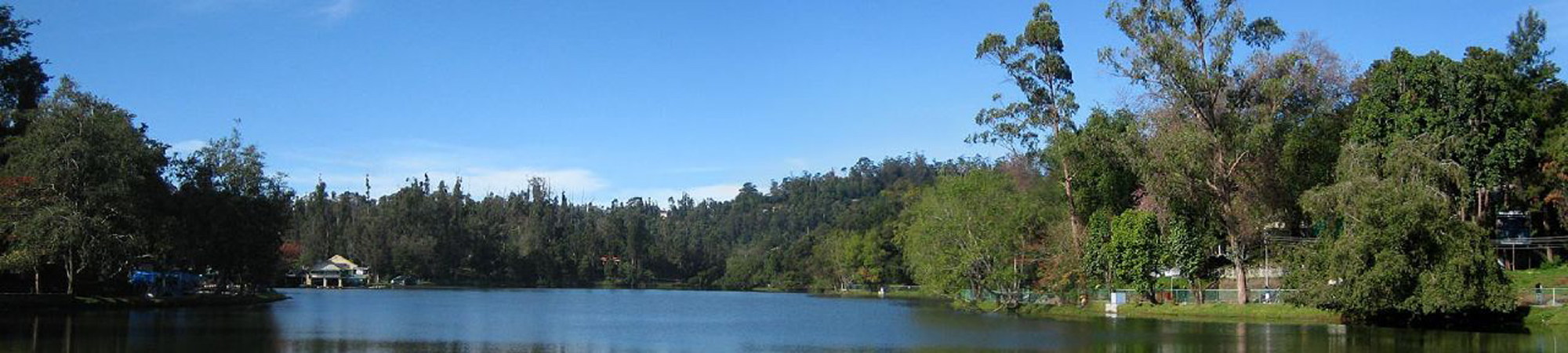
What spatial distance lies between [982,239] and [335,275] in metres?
108

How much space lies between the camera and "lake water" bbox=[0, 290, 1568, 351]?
33.9m

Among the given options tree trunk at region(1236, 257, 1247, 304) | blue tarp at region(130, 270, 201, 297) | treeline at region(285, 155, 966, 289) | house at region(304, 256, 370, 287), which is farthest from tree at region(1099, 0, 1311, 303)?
house at region(304, 256, 370, 287)

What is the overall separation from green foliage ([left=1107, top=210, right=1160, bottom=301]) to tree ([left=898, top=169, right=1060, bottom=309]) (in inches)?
283

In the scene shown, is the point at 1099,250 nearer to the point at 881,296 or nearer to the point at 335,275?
the point at 881,296

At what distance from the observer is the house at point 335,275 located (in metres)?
151

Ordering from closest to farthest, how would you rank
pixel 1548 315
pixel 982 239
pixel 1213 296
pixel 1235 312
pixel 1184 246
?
1. pixel 1548 315
2. pixel 1235 312
3. pixel 1184 246
4. pixel 1213 296
5. pixel 982 239

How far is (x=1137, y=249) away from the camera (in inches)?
2218

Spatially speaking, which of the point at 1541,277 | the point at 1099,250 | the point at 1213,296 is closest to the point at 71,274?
the point at 1099,250

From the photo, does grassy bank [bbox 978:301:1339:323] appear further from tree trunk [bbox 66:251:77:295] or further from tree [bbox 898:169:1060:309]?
tree trunk [bbox 66:251:77:295]

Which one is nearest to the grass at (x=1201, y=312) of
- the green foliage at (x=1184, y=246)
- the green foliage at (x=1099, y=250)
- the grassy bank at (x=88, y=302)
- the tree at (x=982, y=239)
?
the green foliage at (x=1099, y=250)

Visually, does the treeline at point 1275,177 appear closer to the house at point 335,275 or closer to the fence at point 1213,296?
the fence at point 1213,296

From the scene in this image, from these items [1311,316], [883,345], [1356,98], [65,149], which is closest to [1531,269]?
[1356,98]

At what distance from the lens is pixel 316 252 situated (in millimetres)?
163000

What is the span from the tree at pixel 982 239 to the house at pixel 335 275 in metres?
102
